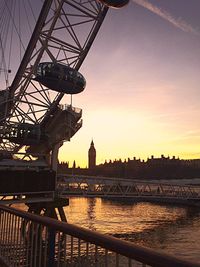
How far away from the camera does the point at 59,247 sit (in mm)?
5402

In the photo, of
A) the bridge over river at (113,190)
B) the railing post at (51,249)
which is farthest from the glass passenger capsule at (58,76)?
the railing post at (51,249)

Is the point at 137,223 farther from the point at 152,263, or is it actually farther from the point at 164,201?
the point at 152,263

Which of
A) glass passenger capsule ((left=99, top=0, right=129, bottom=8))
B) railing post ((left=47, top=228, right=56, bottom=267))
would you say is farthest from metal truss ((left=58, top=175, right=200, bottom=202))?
railing post ((left=47, top=228, right=56, bottom=267))

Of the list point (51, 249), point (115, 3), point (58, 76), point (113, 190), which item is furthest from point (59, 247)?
point (113, 190)

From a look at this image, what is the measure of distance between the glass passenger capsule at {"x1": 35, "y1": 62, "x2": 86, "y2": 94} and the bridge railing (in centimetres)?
3073

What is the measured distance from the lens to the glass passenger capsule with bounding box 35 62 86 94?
38594 mm

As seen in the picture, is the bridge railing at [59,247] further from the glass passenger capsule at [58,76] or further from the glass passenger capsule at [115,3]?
the glass passenger capsule at [58,76]

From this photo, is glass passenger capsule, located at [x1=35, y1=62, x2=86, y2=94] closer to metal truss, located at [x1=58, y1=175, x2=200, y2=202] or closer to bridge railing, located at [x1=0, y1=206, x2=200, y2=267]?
metal truss, located at [x1=58, y1=175, x2=200, y2=202]

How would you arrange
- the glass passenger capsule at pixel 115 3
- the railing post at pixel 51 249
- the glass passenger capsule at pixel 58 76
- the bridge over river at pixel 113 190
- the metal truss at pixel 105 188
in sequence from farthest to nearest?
the bridge over river at pixel 113 190 → the metal truss at pixel 105 188 → the glass passenger capsule at pixel 58 76 → the glass passenger capsule at pixel 115 3 → the railing post at pixel 51 249

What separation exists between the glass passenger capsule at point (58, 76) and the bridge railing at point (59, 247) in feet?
101

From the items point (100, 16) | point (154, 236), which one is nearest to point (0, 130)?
point (100, 16)

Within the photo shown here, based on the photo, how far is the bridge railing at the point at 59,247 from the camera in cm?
317

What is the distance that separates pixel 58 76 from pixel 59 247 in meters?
34.3

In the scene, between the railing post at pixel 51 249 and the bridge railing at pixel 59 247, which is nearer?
the bridge railing at pixel 59 247
